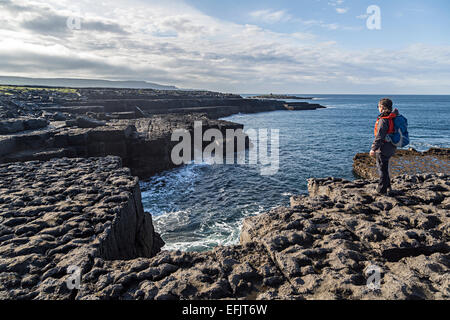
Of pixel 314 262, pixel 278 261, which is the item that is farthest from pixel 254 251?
pixel 314 262

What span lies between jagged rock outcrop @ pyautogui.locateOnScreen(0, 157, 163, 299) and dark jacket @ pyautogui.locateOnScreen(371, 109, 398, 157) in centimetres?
642

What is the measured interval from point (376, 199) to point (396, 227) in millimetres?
1459

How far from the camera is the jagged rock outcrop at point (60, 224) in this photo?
4.04 m

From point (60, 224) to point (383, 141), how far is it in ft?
25.0

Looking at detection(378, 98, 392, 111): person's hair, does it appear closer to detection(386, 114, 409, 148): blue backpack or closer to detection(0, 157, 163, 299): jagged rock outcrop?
detection(386, 114, 409, 148): blue backpack

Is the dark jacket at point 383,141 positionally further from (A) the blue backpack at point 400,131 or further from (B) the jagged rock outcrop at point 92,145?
(B) the jagged rock outcrop at point 92,145

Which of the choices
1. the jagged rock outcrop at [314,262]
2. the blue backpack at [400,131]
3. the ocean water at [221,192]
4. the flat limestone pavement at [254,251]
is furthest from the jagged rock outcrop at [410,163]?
the jagged rock outcrop at [314,262]

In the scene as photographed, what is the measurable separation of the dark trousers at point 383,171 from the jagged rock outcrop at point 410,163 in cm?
1254

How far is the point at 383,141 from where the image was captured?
577cm

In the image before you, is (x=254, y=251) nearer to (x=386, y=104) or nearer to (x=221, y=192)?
(x=386, y=104)
